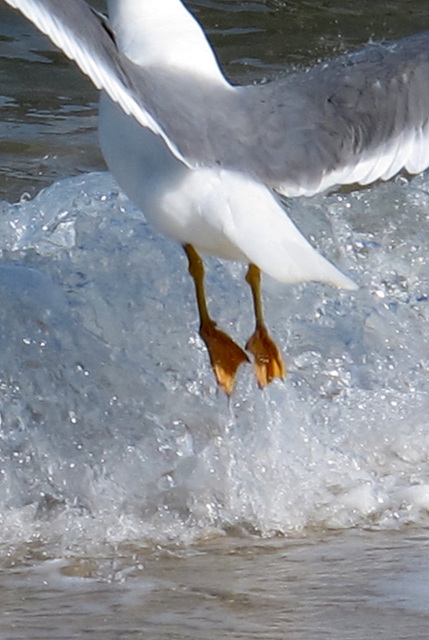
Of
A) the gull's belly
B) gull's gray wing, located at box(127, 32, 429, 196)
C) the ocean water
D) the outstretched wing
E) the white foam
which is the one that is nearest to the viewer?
the ocean water

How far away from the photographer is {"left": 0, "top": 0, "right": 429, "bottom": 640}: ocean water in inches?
99.0

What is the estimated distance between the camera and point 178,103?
295 centimetres

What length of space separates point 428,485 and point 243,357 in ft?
1.73

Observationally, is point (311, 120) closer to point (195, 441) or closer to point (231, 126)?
point (231, 126)

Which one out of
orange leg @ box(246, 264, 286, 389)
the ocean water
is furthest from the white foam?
orange leg @ box(246, 264, 286, 389)

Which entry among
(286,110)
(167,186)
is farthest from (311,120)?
(167,186)

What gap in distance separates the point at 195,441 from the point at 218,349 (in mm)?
227

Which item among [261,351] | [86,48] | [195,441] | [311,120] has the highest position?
[86,48]

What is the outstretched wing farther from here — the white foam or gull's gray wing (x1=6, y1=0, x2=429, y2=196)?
the white foam

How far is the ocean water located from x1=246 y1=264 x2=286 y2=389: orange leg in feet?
0.46

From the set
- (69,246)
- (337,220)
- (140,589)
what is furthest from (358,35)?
(140,589)

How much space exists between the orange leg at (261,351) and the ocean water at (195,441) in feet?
0.46

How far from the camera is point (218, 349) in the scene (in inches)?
132

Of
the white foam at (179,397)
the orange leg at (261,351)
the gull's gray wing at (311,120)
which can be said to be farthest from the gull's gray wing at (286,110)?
the white foam at (179,397)
